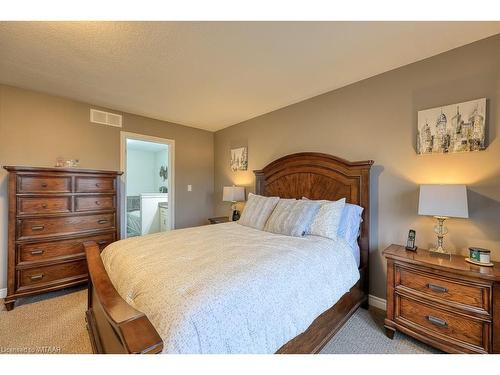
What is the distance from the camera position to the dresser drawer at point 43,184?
7.45ft

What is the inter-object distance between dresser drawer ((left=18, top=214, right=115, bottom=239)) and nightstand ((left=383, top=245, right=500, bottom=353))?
3.21 meters

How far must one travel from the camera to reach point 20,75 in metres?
2.26

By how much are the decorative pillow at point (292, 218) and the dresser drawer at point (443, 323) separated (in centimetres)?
96

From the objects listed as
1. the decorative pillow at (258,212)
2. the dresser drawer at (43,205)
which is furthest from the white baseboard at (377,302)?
the dresser drawer at (43,205)

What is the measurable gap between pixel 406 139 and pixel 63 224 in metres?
3.83

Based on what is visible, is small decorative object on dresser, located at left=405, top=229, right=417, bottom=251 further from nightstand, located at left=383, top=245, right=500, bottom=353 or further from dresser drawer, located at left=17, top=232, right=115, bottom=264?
dresser drawer, located at left=17, top=232, right=115, bottom=264

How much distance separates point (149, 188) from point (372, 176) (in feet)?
21.4

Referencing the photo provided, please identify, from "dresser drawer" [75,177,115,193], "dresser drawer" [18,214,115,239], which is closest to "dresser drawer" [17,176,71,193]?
"dresser drawer" [75,177,115,193]

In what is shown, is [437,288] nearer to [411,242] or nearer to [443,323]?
[443,323]

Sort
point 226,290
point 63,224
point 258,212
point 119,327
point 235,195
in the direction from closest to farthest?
point 119,327, point 226,290, point 63,224, point 258,212, point 235,195

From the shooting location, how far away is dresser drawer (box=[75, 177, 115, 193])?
8.50 feet

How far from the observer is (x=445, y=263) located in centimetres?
Result: 159

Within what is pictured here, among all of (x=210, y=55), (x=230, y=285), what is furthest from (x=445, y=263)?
(x=210, y=55)
